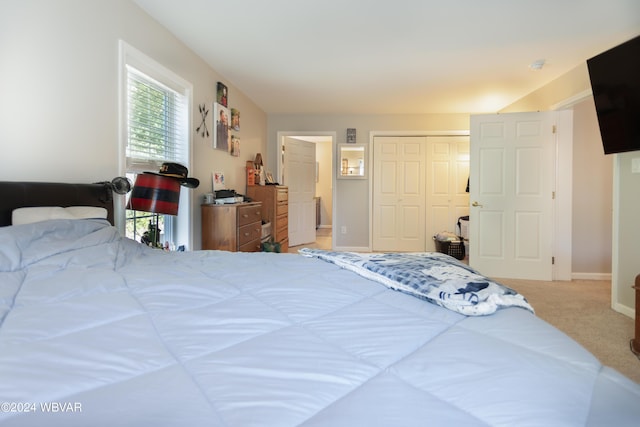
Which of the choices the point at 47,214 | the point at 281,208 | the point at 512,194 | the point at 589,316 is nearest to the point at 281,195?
the point at 281,208

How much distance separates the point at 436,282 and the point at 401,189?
4.66 m

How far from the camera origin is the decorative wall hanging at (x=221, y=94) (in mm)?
3670

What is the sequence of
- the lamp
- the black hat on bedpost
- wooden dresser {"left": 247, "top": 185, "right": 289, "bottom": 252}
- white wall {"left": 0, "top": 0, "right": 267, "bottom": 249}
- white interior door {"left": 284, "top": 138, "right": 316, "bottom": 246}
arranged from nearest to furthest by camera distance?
white wall {"left": 0, "top": 0, "right": 267, "bottom": 249}
the lamp
the black hat on bedpost
wooden dresser {"left": 247, "top": 185, "right": 289, "bottom": 252}
white interior door {"left": 284, "top": 138, "right": 316, "bottom": 246}

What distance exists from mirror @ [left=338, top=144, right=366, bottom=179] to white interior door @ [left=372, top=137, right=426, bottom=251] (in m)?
0.22

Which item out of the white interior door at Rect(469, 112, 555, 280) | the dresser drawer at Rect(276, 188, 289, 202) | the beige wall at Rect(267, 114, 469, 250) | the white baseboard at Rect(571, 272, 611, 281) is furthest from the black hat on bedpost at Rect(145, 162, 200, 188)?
the white baseboard at Rect(571, 272, 611, 281)

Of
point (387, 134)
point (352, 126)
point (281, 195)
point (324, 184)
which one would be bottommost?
point (281, 195)

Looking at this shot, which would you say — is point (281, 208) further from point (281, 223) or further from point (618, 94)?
point (618, 94)

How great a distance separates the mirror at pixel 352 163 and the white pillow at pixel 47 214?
4251 millimetres

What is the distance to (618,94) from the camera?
2.43m

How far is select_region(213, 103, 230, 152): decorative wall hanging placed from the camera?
3596 millimetres

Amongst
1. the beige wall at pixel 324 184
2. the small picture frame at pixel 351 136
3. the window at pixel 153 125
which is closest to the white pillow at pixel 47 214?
the window at pixel 153 125

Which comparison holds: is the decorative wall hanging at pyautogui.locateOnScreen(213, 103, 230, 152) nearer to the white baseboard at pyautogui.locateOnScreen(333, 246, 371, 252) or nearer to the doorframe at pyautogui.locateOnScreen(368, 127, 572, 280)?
the white baseboard at pyautogui.locateOnScreen(333, 246, 371, 252)

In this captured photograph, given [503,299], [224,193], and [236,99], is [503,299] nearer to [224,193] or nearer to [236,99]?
[224,193]

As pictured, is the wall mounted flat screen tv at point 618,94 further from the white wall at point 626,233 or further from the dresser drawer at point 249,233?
the dresser drawer at point 249,233
